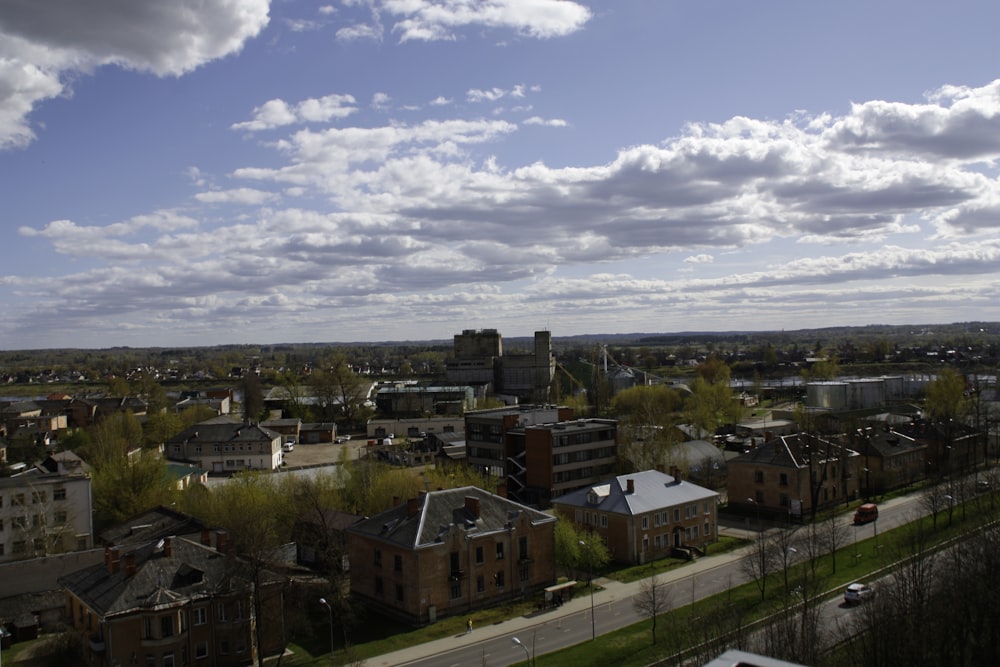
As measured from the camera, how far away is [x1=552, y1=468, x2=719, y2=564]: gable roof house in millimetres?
46375

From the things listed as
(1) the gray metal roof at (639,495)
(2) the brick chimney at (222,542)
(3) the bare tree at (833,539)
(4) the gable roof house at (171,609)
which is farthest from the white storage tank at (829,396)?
(4) the gable roof house at (171,609)

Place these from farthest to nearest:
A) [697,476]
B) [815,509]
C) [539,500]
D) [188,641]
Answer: [697,476], [539,500], [815,509], [188,641]

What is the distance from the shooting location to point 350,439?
338 ft

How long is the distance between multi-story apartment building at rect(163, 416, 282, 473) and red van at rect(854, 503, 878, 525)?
175 ft

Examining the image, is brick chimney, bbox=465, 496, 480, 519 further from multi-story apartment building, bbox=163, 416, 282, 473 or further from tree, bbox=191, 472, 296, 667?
multi-story apartment building, bbox=163, 416, 282, 473

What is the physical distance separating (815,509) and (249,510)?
36673 mm

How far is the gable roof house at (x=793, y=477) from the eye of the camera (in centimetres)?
5541

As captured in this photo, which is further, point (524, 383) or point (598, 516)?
point (524, 383)

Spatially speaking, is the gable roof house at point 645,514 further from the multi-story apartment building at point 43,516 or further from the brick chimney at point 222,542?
the multi-story apartment building at point 43,516

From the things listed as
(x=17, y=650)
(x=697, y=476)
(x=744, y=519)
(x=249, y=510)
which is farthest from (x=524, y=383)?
(x=17, y=650)

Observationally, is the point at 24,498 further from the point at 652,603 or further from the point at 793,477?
the point at 793,477

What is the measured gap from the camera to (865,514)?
53.1m

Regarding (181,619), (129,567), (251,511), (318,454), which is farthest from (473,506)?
(318,454)

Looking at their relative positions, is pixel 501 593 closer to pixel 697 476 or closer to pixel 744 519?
pixel 744 519
